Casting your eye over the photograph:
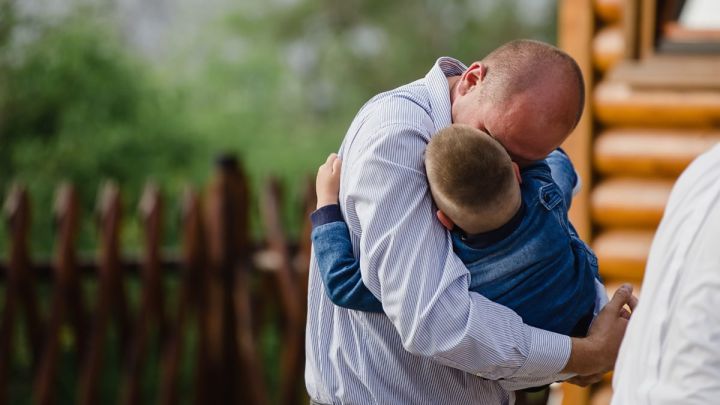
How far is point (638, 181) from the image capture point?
468 centimetres

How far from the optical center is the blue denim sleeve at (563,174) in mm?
2383

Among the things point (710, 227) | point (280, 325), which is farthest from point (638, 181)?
point (710, 227)

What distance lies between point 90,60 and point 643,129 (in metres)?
5.32

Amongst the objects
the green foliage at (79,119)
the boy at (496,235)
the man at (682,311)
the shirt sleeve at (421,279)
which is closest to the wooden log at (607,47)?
the boy at (496,235)

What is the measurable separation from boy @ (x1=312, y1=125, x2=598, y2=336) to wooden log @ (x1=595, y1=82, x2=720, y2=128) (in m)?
2.49

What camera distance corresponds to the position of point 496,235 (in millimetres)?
2004

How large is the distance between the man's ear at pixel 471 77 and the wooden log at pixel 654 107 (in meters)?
2.60

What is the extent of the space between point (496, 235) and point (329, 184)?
0.37 metres

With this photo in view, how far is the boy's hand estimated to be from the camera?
2.19m

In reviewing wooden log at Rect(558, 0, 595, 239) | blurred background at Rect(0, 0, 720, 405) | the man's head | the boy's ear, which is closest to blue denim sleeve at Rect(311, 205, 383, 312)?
the boy's ear

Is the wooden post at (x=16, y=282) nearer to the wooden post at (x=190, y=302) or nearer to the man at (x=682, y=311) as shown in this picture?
the wooden post at (x=190, y=302)

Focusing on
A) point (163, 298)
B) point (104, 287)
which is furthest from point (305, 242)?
point (104, 287)

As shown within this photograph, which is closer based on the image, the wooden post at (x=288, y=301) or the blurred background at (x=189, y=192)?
the blurred background at (x=189, y=192)

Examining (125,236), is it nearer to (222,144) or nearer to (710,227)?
(222,144)
